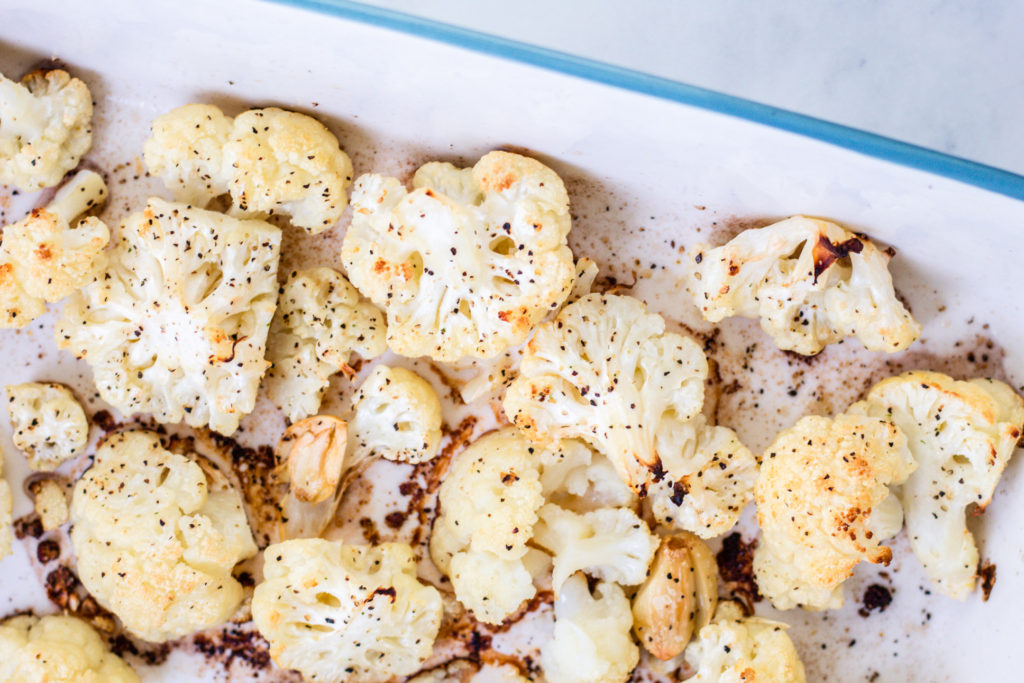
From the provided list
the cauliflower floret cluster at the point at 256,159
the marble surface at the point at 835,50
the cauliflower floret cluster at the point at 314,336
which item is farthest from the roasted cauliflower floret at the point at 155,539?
the marble surface at the point at 835,50

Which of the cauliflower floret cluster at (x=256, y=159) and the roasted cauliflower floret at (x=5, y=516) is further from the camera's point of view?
the roasted cauliflower floret at (x=5, y=516)

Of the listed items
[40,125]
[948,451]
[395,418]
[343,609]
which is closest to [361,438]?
[395,418]

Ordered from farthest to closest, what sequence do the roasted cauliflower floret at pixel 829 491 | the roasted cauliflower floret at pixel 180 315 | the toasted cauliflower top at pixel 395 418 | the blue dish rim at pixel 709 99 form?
the toasted cauliflower top at pixel 395 418, the roasted cauliflower floret at pixel 180 315, the roasted cauliflower floret at pixel 829 491, the blue dish rim at pixel 709 99

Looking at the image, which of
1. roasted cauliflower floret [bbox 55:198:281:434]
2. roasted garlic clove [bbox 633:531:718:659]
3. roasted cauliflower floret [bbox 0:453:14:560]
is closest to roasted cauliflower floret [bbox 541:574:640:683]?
roasted garlic clove [bbox 633:531:718:659]

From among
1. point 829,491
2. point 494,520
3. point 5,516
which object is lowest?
point 5,516

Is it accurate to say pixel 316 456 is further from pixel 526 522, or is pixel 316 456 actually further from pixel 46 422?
pixel 46 422

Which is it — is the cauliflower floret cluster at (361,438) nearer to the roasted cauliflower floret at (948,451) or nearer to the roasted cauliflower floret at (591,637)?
the roasted cauliflower floret at (591,637)

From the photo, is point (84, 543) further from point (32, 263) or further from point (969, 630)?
point (969, 630)
